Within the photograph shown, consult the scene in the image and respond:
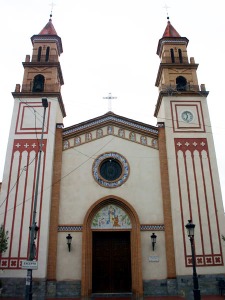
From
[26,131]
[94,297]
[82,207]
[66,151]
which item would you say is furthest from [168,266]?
[26,131]

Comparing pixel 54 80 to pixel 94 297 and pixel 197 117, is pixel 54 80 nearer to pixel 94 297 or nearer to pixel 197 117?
pixel 197 117

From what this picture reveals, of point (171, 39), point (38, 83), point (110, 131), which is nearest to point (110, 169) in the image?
Result: point (110, 131)

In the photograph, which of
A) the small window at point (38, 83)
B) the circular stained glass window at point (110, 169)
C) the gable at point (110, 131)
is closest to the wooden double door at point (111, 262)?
the circular stained glass window at point (110, 169)

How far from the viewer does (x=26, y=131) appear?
2233cm

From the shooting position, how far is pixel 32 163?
21.3 m

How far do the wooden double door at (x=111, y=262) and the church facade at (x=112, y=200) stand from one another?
0.21ft

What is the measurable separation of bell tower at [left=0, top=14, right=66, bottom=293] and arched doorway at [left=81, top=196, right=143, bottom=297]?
8.19 feet

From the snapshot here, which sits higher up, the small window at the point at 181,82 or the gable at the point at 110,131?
the small window at the point at 181,82

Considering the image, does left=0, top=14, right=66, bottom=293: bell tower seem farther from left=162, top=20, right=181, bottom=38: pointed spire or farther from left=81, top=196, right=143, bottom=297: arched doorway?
left=162, top=20, right=181, bottom=38: pointed spire

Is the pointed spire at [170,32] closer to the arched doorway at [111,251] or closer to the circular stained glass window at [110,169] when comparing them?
the circular stained glass window at [110,169]

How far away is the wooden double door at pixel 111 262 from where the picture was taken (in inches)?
770

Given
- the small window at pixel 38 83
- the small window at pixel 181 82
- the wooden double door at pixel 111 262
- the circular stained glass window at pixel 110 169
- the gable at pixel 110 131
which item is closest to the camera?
the wooden double door at pixel 111 262

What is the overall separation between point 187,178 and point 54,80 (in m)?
13.3

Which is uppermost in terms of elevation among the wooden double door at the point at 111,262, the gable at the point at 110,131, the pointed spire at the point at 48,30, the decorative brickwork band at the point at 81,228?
the pointed spire at the point at 48,30
